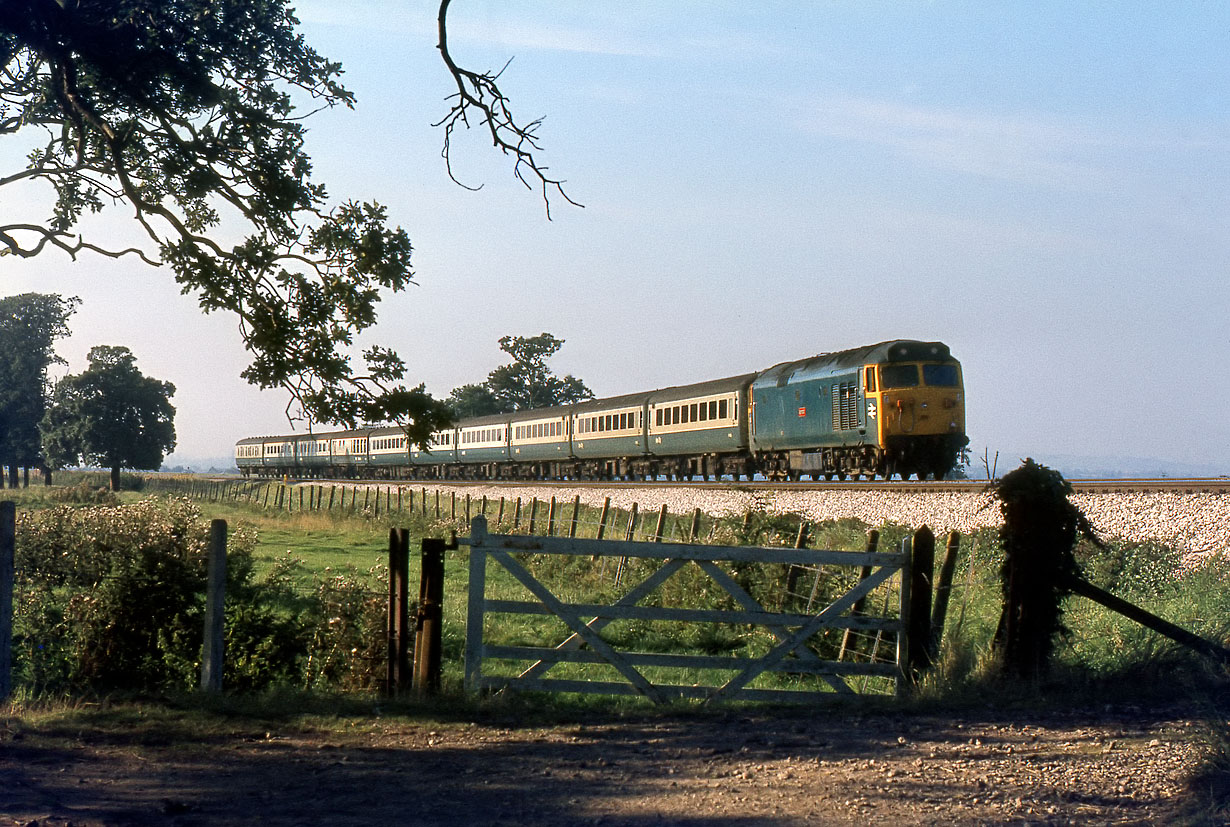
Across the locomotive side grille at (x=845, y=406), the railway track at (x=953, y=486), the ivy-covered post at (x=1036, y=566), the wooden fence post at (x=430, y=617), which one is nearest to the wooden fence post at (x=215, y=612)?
the wooden fence post at (x=430, y=617)

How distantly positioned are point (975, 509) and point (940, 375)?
9.05m

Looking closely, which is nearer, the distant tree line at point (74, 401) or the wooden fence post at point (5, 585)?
the wooden fence post at point (5, 585)

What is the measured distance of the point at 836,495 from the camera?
23844 millimetres

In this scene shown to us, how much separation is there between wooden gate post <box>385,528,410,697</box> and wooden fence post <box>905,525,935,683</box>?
376 cm

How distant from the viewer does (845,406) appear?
2797cm

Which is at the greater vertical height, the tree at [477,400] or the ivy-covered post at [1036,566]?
the tree at [477,400]

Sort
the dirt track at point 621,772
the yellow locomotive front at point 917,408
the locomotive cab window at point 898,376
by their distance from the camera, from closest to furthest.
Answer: the dirt track at point 621,772 < the yellow locomotive front at point 917,408 < the locomotive cab window at point 898,376

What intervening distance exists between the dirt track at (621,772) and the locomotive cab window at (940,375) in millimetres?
19776

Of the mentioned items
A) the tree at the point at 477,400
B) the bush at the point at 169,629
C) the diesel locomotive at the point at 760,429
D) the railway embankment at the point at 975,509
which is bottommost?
Answer: the bush at the point at 169,629

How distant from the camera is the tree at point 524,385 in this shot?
306 ft

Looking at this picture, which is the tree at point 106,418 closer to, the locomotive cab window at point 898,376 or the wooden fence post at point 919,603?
the locomotive cab window at point 898,376

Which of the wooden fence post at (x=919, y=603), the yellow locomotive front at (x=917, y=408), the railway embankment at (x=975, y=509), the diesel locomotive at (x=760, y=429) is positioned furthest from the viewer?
the diesel locomotive at (x=760, y=429)

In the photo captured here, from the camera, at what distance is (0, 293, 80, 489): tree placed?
227ft

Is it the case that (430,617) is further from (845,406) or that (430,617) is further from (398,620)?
(845,406)
